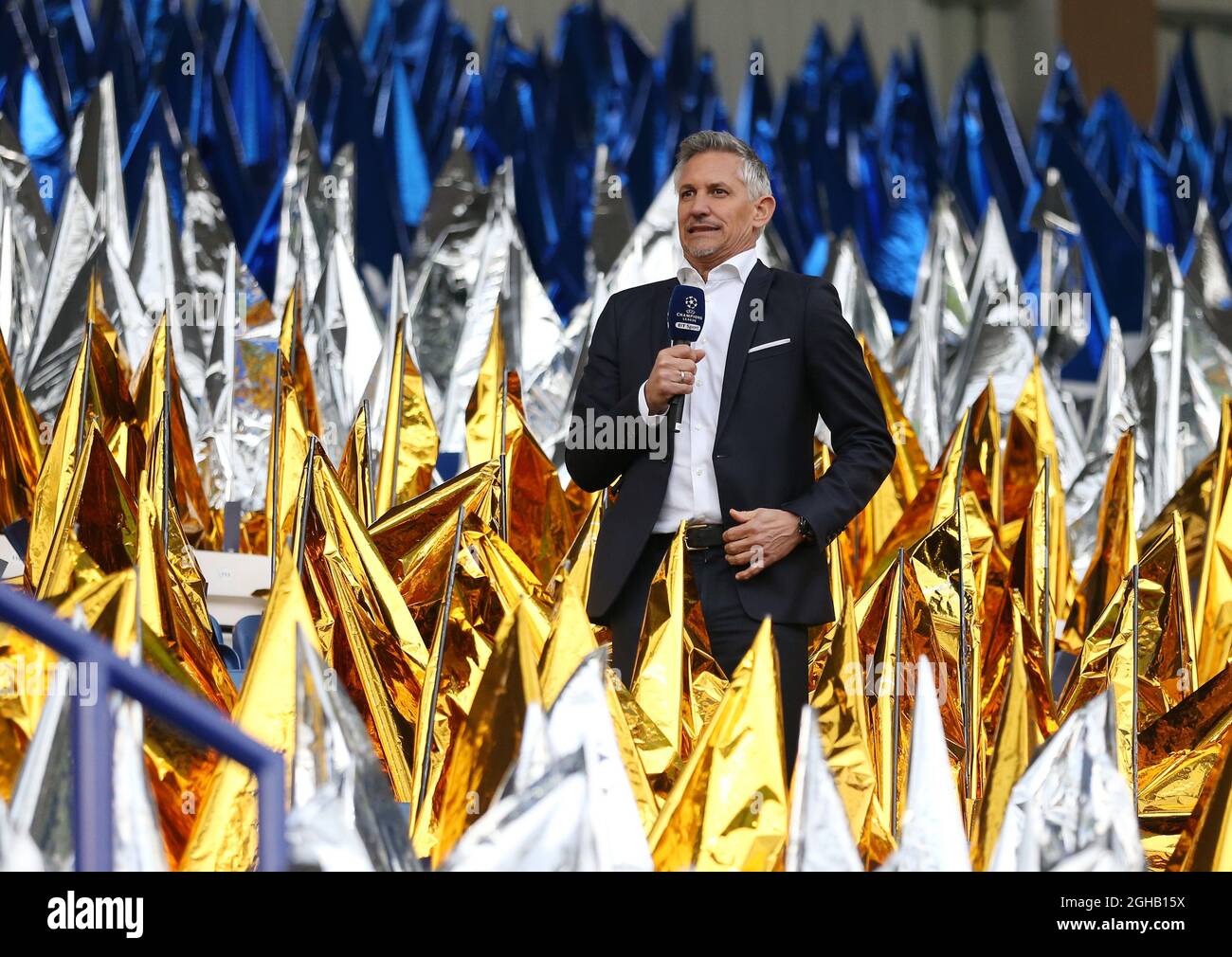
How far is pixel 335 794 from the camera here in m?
1.56

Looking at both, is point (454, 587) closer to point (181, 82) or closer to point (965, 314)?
point (965, 314)

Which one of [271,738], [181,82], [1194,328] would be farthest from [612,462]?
[181,82]

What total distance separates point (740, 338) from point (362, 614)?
2.28ft

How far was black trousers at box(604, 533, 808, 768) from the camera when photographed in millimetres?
2078

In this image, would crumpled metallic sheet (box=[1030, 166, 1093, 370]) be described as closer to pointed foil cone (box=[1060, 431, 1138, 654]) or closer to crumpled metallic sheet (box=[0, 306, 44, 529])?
pointed foil cone (box=[1060, 431, 1138, 654])

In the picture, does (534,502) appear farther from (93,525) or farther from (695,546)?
(695,546)

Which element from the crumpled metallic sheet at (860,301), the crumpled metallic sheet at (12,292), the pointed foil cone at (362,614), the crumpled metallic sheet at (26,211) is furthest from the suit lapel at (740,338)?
the crumpled metallic sheet at (860,301)

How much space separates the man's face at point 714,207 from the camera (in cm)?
210

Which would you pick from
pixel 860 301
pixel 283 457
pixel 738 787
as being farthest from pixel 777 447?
pixel 860 301

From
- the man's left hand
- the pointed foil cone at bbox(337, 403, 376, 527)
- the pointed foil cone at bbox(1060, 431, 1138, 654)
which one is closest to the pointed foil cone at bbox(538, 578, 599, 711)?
the man's left hand

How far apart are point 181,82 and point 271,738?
308cm

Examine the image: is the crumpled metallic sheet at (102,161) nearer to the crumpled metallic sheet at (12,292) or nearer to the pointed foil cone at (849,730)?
the crumpled metallic sheet at (12,292)

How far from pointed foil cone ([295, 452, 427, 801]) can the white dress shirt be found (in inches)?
21.3

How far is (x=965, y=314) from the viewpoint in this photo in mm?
4434
